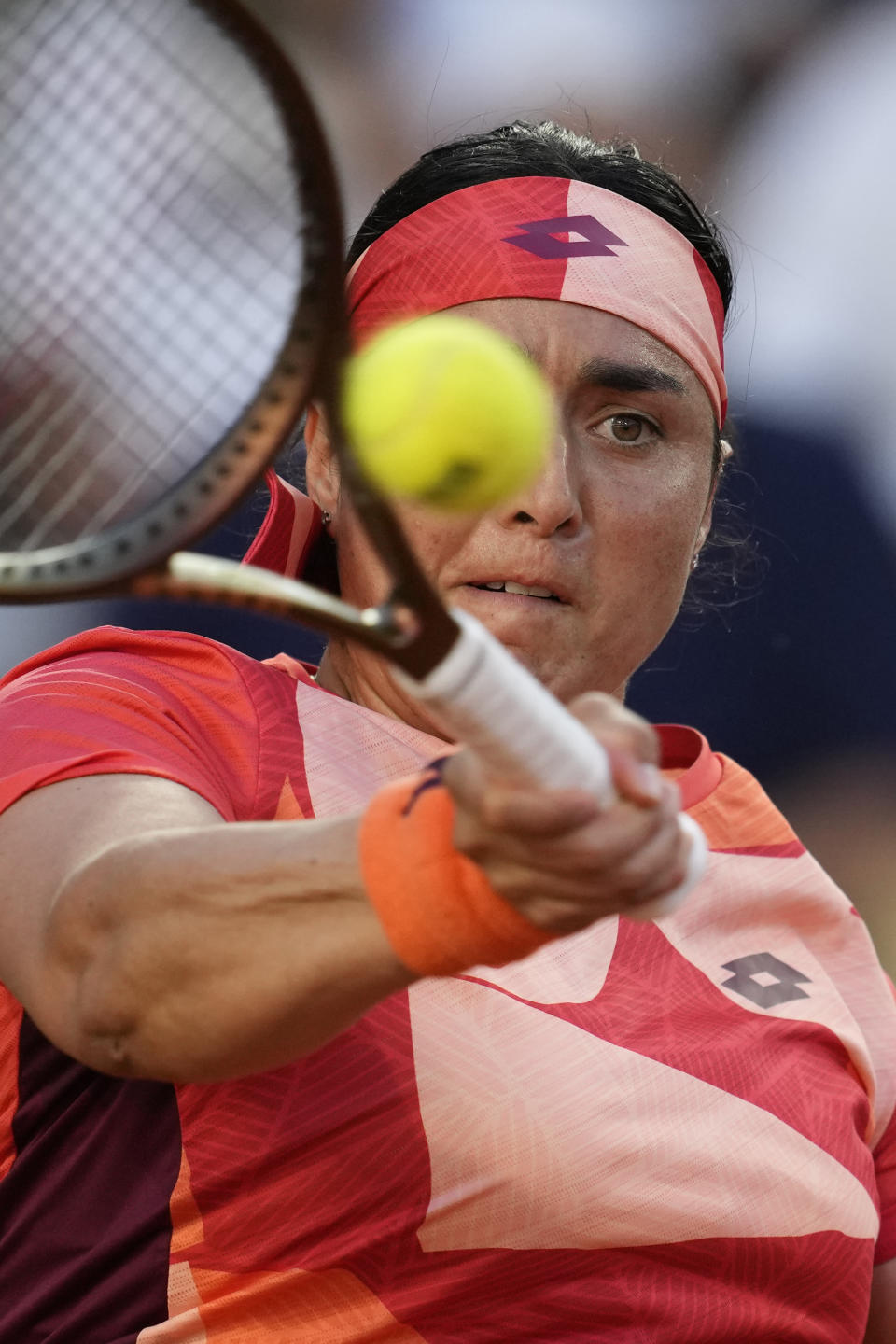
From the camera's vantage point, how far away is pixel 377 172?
2.21m

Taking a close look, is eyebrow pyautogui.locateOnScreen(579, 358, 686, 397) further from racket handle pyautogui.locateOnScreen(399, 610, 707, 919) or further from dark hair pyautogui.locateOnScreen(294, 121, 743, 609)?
racket handle pyautogui.locateOnScreen(399, 610, 707, 919)

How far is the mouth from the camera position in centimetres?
110

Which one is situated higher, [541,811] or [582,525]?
[541,811]

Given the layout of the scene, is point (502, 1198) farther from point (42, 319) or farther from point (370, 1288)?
point (42, 319)

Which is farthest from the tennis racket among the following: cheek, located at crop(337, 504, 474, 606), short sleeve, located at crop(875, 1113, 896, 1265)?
short sleeve, located at crop(875, 1113, 896, 1265)

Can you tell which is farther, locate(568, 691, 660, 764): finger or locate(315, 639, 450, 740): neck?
locate(315, 639, 450, 740): neck

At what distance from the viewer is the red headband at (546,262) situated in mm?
1160

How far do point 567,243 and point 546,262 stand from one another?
0.04m

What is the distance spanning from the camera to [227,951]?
2.11 ft

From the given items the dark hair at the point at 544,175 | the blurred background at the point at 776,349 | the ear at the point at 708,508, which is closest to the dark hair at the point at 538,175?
the dark hair at the point at 544,175

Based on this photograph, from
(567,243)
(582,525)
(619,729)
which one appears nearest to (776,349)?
(567,243)

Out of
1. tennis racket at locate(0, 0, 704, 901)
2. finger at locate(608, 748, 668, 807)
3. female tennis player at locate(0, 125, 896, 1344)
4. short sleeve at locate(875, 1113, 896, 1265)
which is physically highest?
tennis racket at locate(0, 0, 704, 901)

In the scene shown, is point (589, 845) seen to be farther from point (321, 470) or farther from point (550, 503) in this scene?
point (321, 470)

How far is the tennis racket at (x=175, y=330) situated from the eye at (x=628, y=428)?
47 cm
